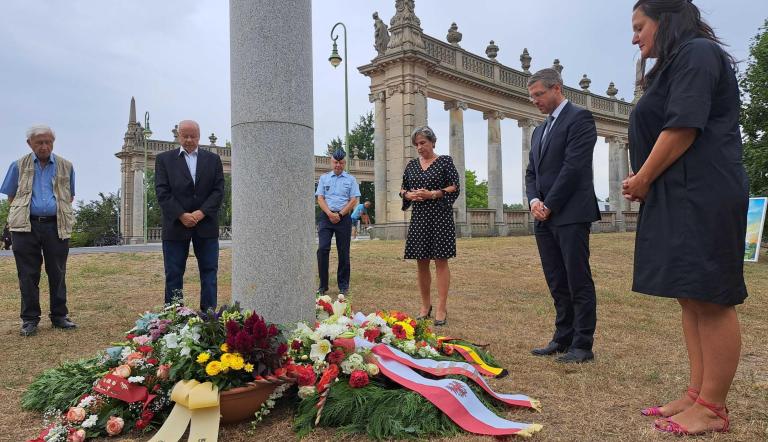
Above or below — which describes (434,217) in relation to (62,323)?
above

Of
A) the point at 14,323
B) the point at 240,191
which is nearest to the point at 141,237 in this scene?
the point at 14,323

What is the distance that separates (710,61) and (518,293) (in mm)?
6010

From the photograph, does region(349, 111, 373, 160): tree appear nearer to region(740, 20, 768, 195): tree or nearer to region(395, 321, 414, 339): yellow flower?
region(740, 20, 768, 195): tree

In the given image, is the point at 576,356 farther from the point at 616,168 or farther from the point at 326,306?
the point at 616,168

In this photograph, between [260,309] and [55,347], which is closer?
[260,309]

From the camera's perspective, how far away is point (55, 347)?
189 inches

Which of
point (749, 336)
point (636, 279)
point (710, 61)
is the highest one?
point (710, 61)

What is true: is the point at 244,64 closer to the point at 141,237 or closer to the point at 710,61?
the point at 710,61

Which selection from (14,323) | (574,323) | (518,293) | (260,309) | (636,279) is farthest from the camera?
(518,293)

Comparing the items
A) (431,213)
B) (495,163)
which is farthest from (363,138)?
(431,213)

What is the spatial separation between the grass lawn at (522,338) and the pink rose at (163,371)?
1.56 ft

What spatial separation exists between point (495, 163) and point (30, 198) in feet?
78.3

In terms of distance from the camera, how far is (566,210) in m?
4.29

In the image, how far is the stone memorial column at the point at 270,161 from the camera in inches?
141
